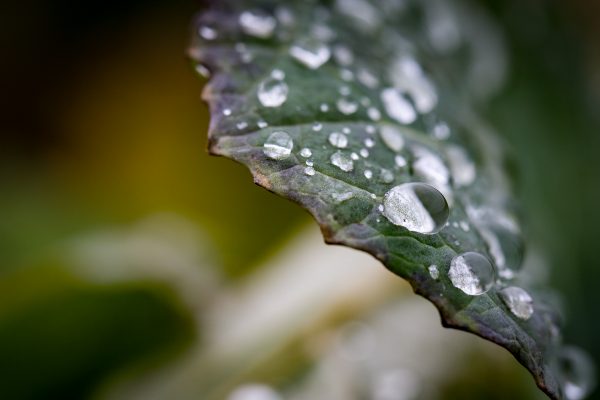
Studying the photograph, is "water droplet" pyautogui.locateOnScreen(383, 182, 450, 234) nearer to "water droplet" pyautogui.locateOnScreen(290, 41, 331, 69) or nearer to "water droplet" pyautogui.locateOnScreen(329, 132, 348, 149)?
"water droplet" pyautogui.locateOnScreen(329, 132, 348, 149)

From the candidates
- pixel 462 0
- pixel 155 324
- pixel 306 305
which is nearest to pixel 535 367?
pixel 306 305

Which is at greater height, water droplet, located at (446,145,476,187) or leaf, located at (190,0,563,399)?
leaf, located at (190,0,563,399)

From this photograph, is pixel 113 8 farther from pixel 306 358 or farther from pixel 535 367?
pixel 535 367

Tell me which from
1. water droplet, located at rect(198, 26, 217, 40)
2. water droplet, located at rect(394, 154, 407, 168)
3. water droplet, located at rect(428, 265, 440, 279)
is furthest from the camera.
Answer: water droplet, located at rect(198, 26, 217, 40)

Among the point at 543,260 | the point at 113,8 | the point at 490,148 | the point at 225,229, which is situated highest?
the point at 490,148

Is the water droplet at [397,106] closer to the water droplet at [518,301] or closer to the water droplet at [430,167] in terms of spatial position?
the water droplet at [430,167]

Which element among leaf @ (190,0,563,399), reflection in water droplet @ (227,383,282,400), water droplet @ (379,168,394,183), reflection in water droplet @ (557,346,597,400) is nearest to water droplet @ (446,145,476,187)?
leaf @ (190,0,563,399)
